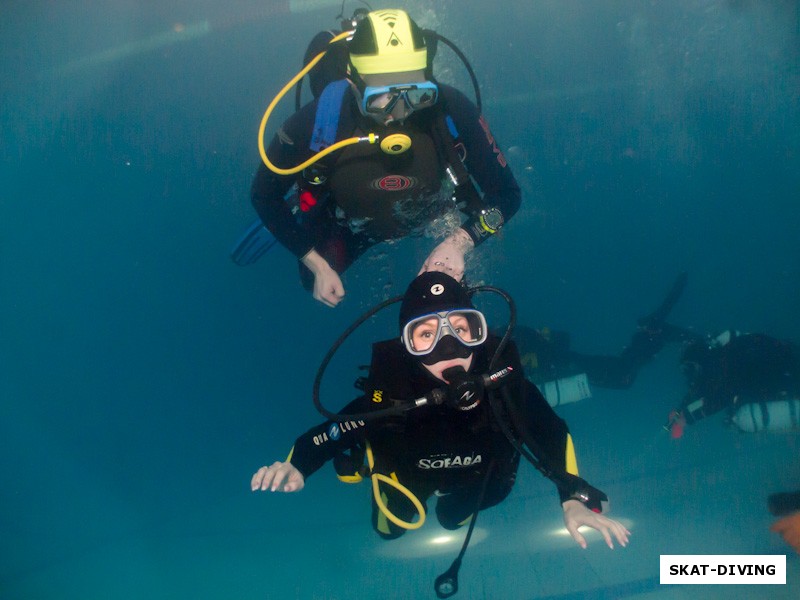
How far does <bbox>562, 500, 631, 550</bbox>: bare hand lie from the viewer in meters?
2.29

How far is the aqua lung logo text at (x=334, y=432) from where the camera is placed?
2.85 meters

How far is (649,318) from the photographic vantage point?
9141 millimetres

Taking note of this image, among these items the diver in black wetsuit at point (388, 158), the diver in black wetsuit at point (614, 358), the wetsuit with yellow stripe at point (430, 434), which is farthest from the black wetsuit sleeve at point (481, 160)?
the diver in black wetsuit at point (614, 358)

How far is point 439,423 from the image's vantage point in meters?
2.73

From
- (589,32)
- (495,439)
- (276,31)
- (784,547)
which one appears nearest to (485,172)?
(495,439)

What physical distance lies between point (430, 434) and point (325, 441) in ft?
2.28

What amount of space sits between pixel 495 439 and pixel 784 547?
6.49 m

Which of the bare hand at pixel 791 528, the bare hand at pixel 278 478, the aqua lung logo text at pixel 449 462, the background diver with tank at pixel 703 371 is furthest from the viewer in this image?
the background diver with tank at pixel 703 371

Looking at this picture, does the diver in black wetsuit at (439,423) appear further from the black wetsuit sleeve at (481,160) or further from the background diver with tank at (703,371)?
the background diver with tank at (703,371)

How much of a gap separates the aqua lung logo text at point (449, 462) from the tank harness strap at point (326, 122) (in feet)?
7.50

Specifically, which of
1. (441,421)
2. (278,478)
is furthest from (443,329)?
(278,478)

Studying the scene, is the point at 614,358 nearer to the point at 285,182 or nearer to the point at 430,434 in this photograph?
the point at 430,434

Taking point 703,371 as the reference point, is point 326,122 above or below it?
above

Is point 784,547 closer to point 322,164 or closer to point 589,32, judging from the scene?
point 322,164
